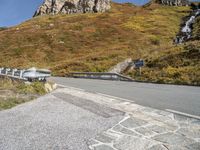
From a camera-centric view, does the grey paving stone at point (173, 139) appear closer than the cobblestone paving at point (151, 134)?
No

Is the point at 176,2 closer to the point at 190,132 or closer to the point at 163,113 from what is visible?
the point at 163,113

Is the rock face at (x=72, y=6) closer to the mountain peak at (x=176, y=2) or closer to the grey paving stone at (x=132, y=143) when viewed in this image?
the mountain peak at (x=176, y=2)

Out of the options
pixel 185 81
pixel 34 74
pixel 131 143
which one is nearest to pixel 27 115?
pixel 131 143

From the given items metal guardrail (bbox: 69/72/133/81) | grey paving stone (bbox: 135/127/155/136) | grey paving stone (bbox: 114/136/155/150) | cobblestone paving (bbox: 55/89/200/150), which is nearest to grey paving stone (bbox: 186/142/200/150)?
cobblestone paving (bbox: 55/89/200/150)

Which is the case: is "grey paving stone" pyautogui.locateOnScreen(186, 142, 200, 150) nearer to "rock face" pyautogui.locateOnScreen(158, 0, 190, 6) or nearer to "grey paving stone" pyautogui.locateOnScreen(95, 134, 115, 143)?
"grey paving stone" pyautogui.locateOnScreen(95, 134, 115, 143)

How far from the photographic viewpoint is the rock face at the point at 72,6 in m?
103

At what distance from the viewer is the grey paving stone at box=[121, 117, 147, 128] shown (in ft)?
21.0

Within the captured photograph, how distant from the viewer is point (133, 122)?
6.64m

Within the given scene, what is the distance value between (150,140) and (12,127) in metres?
3.02

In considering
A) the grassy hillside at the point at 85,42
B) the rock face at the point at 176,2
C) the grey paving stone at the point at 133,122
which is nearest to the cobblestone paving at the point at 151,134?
the grey paving stone at the point at 133,122

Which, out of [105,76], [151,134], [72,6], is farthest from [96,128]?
[72,6]

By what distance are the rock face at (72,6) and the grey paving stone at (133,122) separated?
9724 centimetres

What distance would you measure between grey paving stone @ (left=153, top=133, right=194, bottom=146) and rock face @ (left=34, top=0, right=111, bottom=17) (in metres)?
98.5

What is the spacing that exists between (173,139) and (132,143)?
752 millimetres
